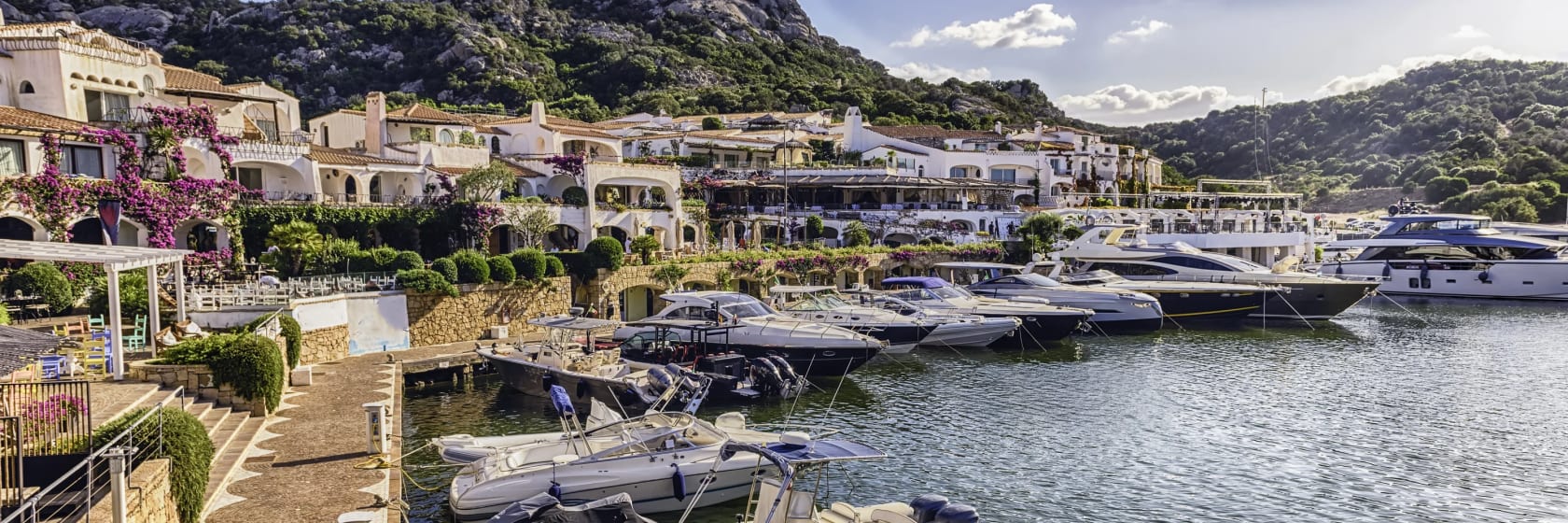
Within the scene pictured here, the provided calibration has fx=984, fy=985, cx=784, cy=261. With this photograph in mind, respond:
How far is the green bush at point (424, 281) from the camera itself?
104 ft

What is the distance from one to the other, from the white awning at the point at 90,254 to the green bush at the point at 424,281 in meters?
11.4

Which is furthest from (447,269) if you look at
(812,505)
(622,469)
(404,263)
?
(812,505)

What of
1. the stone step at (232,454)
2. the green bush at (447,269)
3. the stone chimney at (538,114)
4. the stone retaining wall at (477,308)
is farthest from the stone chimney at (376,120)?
the stone step at (232,454)

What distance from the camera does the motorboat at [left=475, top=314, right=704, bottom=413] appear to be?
943 inches

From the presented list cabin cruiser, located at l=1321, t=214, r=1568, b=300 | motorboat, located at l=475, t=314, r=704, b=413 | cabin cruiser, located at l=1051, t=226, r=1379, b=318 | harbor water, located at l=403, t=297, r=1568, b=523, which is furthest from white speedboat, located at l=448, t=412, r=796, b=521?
cabin cruiser, located at l=1321, t=214, r=1568, b=300

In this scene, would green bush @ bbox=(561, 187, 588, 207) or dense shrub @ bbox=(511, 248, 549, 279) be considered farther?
green bush @ bbox=(561, 187, 588, 207)

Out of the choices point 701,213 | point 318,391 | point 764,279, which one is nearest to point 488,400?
point 318,391

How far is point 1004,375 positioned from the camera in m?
31.0

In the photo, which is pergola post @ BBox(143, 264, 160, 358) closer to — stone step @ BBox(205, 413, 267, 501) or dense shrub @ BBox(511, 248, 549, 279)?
stone step @ BBox(205, 413, 267, 501)

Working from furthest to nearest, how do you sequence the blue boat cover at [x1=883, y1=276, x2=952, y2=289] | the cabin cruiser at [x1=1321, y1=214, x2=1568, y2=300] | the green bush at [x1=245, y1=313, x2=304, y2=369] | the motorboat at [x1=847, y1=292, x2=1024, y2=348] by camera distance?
the cabin cruiser at [x1=1321, y1=214, x2=1568, y2=300] → the blue boat cover at [x1=883, y1=276, x2=952, y2=289] → the motorboat at [x1=847, y1=292, x2=1024, y2=348] → the green bush at [x1=245, y1=313, x2=304, y2=369]

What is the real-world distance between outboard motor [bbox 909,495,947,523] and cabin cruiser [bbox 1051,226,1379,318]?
34593 millimetres

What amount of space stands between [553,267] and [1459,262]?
50.5 meters

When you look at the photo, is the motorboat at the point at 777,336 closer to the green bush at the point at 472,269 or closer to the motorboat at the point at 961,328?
the motorboat at the point at 961,328

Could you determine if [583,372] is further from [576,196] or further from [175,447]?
[576,196]
